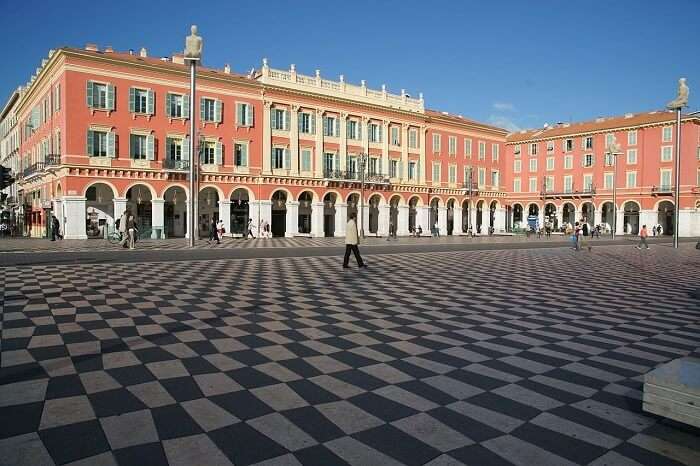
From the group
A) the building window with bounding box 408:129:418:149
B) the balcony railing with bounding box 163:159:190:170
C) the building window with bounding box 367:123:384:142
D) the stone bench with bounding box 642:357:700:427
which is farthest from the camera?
the building window with bounding box 408:129:418:149

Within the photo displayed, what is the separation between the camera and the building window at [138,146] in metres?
35.5

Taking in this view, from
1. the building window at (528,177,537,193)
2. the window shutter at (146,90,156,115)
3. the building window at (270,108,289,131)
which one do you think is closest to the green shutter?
the window shutter at (146,90,156,115)

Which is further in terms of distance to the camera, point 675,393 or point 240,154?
point 240,154

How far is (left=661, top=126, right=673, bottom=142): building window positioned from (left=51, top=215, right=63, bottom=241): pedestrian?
6223cm

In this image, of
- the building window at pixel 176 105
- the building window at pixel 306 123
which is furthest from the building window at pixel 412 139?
the building window at pixel 176 105

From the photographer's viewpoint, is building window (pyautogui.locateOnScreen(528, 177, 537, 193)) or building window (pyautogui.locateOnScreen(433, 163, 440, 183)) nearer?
building window (pyautogui.locateOnScreen(433, 163, 440, 183))

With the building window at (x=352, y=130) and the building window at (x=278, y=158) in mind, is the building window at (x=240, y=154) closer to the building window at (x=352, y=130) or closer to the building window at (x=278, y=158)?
the building window at (x=278, y=158)

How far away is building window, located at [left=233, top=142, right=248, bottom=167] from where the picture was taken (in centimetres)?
4041

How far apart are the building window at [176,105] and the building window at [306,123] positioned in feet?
34.6

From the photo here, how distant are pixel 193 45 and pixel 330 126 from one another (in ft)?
77.5

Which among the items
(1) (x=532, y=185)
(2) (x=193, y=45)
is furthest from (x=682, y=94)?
(1) (x=532, y=185)

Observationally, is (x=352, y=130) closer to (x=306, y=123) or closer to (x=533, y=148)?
(x=306, y=123)

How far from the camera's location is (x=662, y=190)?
5628 centimetres

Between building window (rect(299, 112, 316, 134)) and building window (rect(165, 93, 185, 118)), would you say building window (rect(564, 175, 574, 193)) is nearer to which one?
building window (rect(299, 112, 316, 134))
